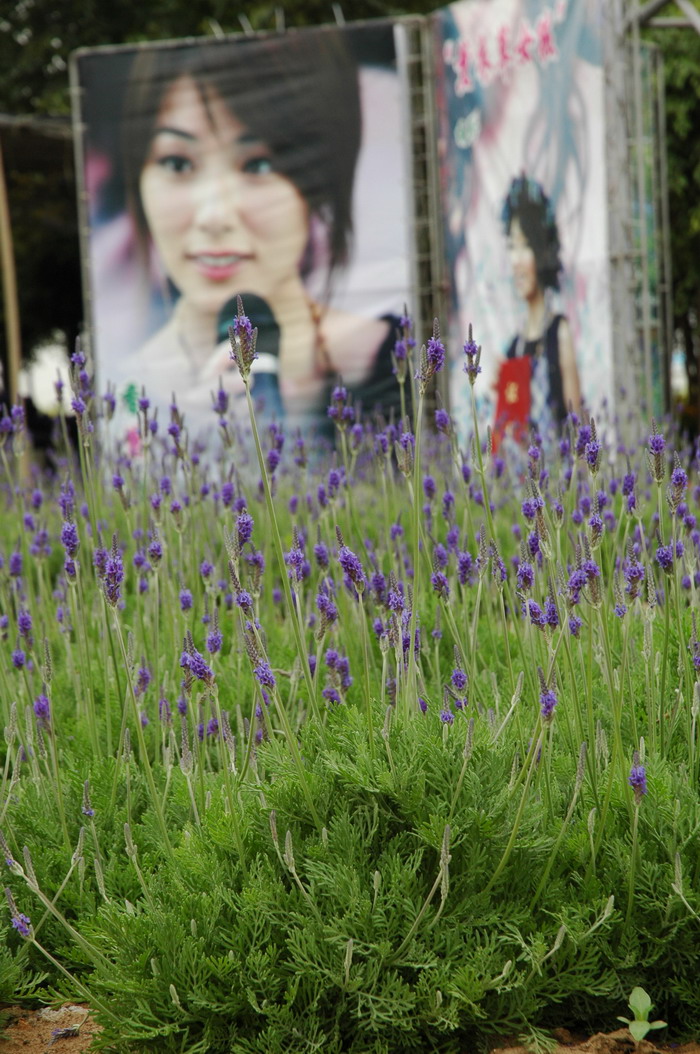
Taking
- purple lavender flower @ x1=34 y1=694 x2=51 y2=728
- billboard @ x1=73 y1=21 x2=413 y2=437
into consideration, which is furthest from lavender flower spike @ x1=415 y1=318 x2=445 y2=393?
billboard @ x1=73 y1=21 x2=413 y2=437

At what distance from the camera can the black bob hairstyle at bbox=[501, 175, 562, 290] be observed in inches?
337

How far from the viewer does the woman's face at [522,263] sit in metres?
8.73

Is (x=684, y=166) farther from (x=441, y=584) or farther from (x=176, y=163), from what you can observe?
(x=441, y=584)

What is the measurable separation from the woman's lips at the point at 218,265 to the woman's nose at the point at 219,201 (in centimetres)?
22

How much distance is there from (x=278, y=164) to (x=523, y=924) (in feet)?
29.7

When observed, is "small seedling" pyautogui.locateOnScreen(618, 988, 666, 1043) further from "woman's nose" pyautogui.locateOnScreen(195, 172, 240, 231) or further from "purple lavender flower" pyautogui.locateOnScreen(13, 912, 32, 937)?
"woman's nose" pyautogui.locateOnScreen(195, 172, 240, 231)

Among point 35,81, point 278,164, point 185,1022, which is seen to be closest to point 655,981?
point 185,1022

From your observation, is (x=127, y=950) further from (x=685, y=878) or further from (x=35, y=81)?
(x=35, y=81)

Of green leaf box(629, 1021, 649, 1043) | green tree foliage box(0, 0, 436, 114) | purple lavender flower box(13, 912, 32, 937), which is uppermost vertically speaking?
green tree foliage box(0, 0, 436, 114)

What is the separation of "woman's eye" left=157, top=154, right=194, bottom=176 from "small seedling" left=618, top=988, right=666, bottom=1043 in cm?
940

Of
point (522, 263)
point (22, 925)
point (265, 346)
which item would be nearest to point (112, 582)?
point (22, 925)

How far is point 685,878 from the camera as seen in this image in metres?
1.83

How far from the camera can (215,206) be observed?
33.3 ft

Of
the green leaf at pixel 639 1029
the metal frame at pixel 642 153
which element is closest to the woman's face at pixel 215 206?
the metal frame at pixel 642 153
